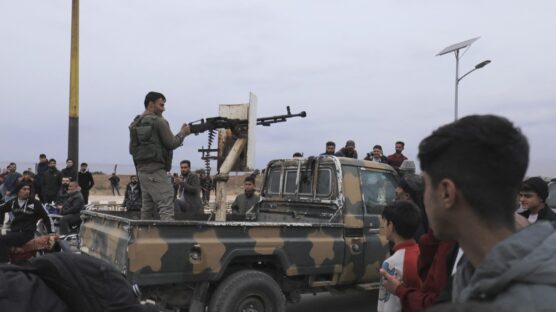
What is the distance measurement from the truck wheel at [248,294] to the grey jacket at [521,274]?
3.57 meters

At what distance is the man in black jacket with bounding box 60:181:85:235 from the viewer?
8695 millimetres

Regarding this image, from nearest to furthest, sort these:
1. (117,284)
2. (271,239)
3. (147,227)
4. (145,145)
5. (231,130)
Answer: (117,284), (147,227), (271,239), (145,145), (231,130)

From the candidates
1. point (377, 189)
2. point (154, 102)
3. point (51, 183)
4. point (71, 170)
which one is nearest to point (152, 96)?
point (154, 102)

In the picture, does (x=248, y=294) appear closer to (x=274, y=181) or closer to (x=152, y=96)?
(x=274, y=181)

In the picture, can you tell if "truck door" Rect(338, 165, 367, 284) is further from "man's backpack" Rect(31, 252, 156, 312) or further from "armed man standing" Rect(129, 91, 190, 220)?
"man's backpack" Rect(31, 252, 156, 312)

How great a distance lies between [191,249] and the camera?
4.32m

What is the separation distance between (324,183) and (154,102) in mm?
2037

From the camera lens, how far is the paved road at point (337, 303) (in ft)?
21.2

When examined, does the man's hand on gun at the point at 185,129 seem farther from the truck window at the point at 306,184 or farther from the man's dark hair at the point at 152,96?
the truck window at the point at 306,184

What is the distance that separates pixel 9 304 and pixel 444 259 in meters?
1.84

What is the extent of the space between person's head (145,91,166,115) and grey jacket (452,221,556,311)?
4.52m

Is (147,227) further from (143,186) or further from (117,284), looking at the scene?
(117,284)

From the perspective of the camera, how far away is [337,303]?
6820mm

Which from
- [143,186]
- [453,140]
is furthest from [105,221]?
[453,140]
